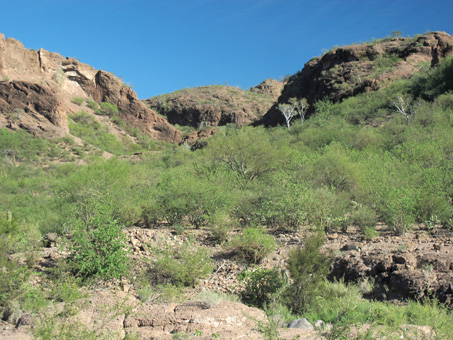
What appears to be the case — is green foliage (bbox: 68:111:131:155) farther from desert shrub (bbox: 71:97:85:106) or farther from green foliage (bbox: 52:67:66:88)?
green foliage (bbox: 52:67:66:88)

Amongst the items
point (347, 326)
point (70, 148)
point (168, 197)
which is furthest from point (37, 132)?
point (347, 326)

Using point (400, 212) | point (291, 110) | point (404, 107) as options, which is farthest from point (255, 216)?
point (291, 110)

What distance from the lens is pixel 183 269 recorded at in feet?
25.0

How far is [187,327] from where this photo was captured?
4996 millimetres

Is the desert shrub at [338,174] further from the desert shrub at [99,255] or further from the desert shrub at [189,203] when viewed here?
the desert shrub at [99,255]

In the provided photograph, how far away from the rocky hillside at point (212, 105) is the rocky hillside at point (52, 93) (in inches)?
502

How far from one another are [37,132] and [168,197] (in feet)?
119

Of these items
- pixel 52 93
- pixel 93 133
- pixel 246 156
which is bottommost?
pixel 246 156

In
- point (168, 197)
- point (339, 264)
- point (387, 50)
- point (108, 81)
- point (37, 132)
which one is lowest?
point (339, 264)

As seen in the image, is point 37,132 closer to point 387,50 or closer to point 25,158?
point 25,158

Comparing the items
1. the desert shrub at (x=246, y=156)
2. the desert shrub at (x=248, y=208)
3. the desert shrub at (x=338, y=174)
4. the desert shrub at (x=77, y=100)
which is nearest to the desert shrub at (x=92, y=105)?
the desert shrub at (x=77, y=100)

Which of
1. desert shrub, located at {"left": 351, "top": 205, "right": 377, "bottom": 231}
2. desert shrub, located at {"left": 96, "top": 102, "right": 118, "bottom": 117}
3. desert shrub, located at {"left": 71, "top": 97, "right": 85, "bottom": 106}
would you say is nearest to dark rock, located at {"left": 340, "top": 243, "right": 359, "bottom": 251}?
desert shrub, located at {"left": 351, "top": 205, "right": 377, "bottom": 231}

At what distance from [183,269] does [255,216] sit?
5730 mm

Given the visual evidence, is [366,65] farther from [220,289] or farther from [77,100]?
[220,289]
